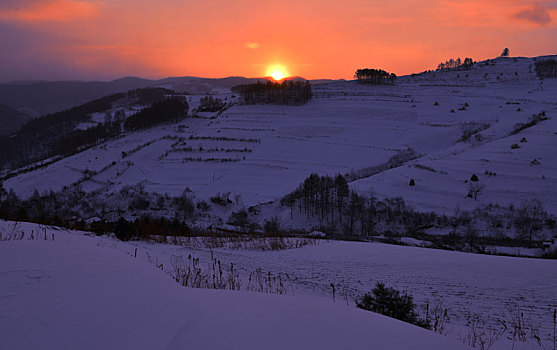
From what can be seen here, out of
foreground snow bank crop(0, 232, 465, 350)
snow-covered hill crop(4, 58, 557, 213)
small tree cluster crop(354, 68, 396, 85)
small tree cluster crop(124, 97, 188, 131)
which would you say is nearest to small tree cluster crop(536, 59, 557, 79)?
snow-covered hill crop(4, 58, 557, 213)

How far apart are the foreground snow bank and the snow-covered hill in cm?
2913

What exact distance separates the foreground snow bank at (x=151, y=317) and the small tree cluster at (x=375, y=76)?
117 m

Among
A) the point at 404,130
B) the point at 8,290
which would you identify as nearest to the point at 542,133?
the point at 404,130

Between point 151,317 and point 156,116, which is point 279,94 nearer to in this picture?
point 156,116

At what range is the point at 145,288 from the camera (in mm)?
4168

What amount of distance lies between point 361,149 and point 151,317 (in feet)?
178

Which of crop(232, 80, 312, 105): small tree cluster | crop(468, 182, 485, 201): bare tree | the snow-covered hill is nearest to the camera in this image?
crop(468, 182, 485, 201): bare tree

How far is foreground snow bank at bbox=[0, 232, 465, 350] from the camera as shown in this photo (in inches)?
114

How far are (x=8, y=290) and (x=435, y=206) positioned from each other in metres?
32.0

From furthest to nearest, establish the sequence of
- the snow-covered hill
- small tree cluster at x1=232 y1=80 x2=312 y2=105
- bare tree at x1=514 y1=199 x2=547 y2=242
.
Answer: small tree cluster at x1=232 y1=80 x2=312 y2=105, the snow-covered hill, bare tree at x1=514 y1=199 x2=547 y2=242

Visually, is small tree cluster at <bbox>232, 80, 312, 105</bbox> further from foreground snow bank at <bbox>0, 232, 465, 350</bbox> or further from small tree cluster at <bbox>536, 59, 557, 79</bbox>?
foreground snow bank at <bbox>0, 232, 465, 350</bbox>

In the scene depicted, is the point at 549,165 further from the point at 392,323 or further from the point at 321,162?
the point at 392,323

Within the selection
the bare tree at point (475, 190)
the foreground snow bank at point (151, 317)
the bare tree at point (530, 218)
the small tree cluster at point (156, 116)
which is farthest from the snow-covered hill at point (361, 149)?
the foreground snow bank at point (151, 317)

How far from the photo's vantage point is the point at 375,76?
11306 centimetres
